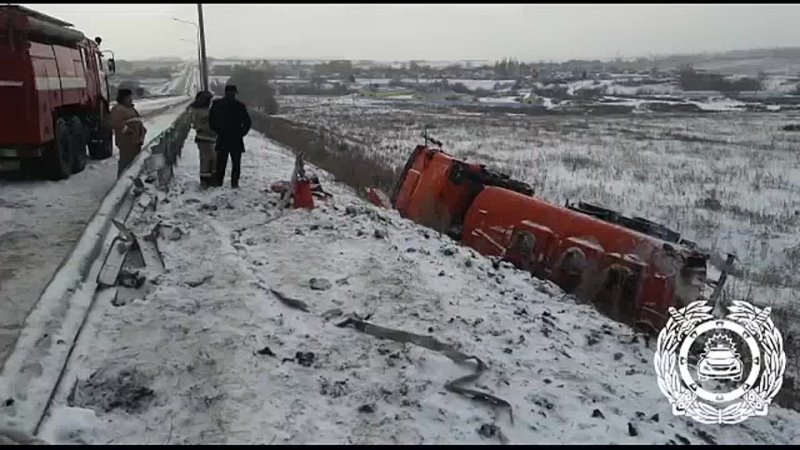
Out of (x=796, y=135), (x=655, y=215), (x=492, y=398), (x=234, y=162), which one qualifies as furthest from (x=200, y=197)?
(x=796, y=135)

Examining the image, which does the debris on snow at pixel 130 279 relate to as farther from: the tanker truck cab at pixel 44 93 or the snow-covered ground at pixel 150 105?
the snow-covered ground at pixel 150 105

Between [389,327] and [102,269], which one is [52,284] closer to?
[102,269]

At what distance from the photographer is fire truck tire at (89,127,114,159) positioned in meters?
14.3

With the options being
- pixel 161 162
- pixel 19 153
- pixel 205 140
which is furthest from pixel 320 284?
pixel 19 153

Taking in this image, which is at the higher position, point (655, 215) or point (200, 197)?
point (200, 197)

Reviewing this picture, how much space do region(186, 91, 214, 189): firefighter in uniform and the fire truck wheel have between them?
262 cm

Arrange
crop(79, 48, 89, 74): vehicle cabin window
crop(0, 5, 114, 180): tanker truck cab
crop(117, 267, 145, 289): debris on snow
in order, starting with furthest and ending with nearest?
crop(79, 48, 89, 74): vehicle cabin window < crop(0, 5, 114, 180): tanker truck cab < crop(117, 267, 145, 289): debris on snow

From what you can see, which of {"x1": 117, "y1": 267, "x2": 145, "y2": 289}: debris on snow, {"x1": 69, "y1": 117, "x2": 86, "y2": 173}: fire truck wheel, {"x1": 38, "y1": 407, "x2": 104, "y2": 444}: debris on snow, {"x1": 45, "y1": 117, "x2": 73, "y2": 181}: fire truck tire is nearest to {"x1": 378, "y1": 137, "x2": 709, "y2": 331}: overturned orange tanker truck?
{"x1": 117, "y1": 267, "x2": 145, "y2": 289}: debris on snow

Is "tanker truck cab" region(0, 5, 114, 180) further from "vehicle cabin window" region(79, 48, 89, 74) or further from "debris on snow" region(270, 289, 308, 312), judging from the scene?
"debris on snow" region(270, 289, 308, 312)

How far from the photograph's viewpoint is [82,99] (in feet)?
Answer: 41.9

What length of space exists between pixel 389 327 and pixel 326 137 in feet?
83.2

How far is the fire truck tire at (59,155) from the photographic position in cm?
1095

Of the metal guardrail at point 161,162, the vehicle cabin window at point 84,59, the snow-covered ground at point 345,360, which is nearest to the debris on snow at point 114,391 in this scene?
the snow-covered ground at point 345,360

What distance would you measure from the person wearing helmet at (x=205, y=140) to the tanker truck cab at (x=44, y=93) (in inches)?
86.9
